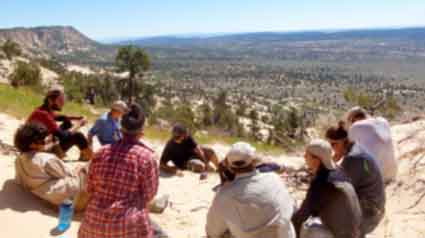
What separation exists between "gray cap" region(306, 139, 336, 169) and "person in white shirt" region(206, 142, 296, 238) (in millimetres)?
409

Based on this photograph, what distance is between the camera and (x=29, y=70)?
21531 mm

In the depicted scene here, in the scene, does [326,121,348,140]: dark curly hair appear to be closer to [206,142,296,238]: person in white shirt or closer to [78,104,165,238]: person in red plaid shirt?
[206,142,296,238]: person in white shirt

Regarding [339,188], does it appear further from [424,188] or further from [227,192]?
[424,188]

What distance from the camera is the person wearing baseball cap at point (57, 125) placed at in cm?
564

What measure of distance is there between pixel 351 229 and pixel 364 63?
162 meters

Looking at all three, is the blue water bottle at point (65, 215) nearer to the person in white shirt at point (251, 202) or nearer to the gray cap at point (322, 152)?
the person in white shirt at point (251, 202)

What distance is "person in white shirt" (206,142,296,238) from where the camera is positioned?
3156mm

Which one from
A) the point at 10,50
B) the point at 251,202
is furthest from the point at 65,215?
the point at 10,50

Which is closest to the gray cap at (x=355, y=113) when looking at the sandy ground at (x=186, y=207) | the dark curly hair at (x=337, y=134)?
the sandy ground at (x=186, y=207)

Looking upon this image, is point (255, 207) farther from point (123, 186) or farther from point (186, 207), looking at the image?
point (186, 207)

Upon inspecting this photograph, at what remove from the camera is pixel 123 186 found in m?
3.09

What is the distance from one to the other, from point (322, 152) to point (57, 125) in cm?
385

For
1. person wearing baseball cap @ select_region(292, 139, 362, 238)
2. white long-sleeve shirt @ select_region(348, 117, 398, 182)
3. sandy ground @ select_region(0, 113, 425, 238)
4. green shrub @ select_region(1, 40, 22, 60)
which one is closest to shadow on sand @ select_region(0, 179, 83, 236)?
sandy ground @ select_region(0, 113, 425, 238)

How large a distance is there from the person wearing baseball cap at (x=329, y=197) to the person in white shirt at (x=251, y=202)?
36 centimetres
